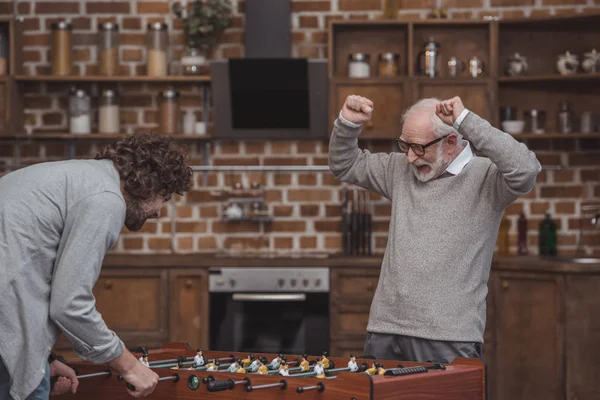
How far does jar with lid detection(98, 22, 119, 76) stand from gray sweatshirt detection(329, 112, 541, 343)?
2854 millimetres

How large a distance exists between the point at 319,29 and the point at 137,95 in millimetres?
1162

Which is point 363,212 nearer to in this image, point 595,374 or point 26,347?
point 595,374

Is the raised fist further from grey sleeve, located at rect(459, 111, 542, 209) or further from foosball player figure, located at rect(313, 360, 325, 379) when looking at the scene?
foosball player figure, located at rect(313, 360, 325, 379)

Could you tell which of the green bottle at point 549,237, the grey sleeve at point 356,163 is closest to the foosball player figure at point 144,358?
the grey sleeve at point 356,163

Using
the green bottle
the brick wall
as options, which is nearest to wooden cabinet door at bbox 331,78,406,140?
the brick wall

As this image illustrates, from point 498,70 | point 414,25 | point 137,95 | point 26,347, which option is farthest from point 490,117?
point 26,347

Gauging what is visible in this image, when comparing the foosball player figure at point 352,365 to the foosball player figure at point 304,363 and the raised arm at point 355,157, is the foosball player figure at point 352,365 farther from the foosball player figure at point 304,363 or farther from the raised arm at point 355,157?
the raised arm at point 355,157

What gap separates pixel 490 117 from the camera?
5176 millimetres

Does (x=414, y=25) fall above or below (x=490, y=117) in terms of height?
above

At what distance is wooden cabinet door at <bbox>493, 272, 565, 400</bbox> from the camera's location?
15.1 ft

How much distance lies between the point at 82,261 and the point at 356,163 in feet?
4.43

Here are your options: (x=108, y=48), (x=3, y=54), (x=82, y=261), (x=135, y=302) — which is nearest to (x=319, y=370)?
(x=82, y=261)

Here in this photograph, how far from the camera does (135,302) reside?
196 inches

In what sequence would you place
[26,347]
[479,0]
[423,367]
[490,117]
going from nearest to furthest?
[26,347]
[423,367]
[490,117]
[479,0]
